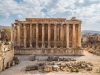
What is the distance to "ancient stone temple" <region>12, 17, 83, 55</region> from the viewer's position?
2709 centimetres

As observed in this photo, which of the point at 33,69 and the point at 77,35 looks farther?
the point at 77,35

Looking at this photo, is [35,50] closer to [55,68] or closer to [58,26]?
[58,26]

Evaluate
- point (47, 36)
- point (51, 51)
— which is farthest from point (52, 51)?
point (47, 36)

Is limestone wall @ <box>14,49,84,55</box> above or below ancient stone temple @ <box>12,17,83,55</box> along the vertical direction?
below

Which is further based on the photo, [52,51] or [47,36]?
[47,36]

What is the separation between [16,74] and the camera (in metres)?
14.5

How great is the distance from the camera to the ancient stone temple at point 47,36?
27.1 meters

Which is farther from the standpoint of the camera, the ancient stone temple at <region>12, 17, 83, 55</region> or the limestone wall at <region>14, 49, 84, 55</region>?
the ancient stone temple at <region>12, 17, 83, 55</region>

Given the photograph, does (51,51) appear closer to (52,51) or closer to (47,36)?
(52,51)

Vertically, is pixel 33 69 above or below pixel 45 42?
below

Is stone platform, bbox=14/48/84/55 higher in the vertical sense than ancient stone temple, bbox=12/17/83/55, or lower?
lower

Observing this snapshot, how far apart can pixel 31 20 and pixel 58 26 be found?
21.2 feet

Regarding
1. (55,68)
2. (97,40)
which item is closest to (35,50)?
(55,68)

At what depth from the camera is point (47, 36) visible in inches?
1198
